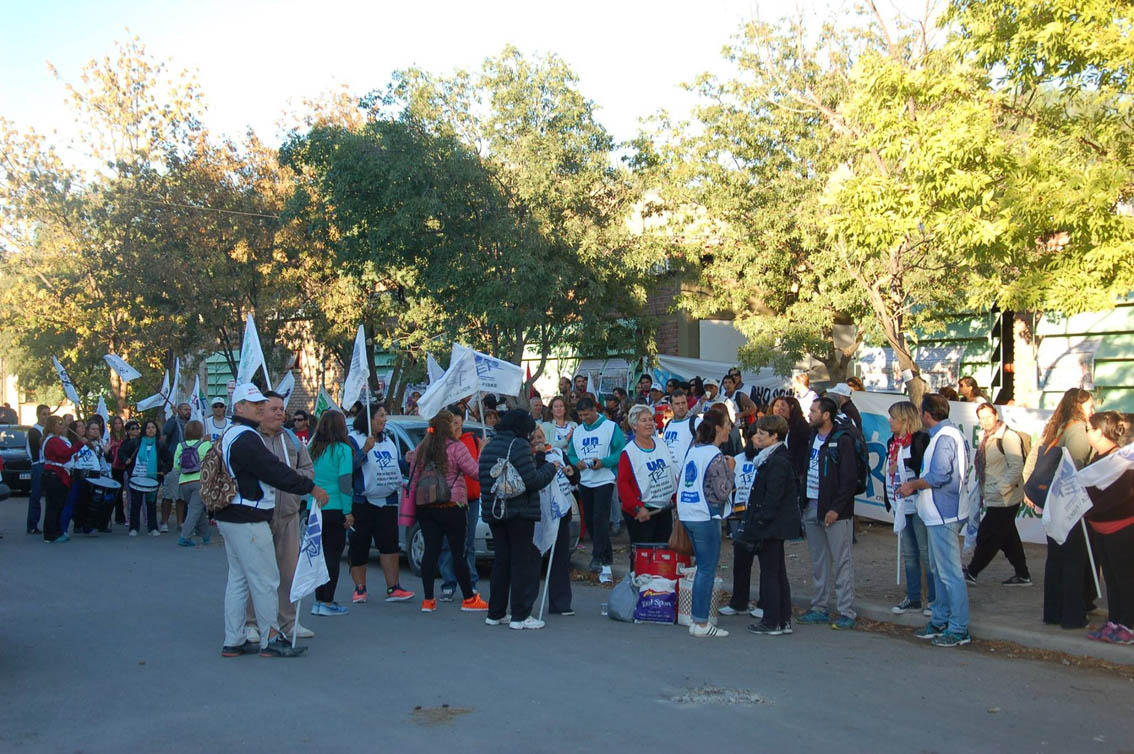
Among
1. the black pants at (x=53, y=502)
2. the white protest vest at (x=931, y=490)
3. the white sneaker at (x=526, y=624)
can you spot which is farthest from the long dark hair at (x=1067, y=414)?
the black pants at (x=53, y=502)

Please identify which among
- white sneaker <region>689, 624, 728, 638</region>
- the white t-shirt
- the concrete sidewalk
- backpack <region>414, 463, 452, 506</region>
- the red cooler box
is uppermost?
the white t-shirt

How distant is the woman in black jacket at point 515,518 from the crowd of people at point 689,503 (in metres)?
0.01

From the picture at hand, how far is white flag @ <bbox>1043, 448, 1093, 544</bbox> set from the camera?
8.13 m

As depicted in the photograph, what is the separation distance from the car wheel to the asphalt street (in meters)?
2.04

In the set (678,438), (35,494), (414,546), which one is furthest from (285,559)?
(35,494)

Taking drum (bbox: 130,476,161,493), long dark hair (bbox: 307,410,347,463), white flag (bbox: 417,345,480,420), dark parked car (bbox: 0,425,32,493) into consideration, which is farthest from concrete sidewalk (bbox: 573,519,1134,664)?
dark parked car (bbox: 0,425,32,493)

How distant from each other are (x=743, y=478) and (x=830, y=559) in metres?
1.14

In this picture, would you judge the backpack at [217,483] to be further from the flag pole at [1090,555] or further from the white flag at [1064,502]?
the flag pole at [1090,555]

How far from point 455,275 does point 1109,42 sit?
10575mm

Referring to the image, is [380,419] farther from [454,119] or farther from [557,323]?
[454,119]

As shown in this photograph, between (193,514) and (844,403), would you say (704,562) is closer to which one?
(844,403)

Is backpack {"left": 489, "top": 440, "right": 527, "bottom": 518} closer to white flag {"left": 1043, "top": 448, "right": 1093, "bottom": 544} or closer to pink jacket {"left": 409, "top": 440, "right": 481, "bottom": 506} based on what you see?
pink jacket {"left": 409, "top": 440, "right": 481, "bottom": 506}

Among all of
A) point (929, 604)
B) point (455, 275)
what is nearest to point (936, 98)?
point (929, 604)

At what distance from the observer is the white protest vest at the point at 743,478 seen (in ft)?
32.7
